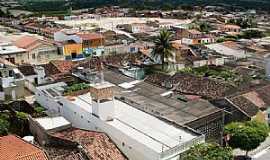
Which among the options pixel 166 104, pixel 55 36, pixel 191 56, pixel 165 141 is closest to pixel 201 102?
pixel 166 104

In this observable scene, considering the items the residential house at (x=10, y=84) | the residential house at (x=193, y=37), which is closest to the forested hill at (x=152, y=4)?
the residential house at (x=193, y=37)

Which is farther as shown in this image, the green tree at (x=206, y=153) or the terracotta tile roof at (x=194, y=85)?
the terracotta tile roof at (x=194, y=85)

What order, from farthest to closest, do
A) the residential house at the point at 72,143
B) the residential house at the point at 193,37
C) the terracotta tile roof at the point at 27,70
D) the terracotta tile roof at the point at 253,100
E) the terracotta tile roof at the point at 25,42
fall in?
the residential house at the point at 193,37 < the terracotta tile roof at the point at 25,42 < the terracotta tile roof at the point at 27,70 < the terracotta tile roof at the point at 253,100 < the residential house at the point at 72,143

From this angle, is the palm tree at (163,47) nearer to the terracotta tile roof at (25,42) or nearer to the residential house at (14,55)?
the residential house at (14,55)

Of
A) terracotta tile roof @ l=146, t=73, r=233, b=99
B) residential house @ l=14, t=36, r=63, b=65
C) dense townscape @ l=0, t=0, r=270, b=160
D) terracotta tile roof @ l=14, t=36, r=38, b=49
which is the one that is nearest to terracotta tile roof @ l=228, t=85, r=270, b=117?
dense townscape @ l=0, t=0, r=270, b=160

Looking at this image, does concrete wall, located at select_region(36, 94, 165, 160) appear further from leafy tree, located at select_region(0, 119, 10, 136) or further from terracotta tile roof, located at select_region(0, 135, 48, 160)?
terracotta tile roof, located at select_region(0, 135, 48, 160)

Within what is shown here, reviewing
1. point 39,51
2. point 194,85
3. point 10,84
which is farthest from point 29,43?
point 194,85

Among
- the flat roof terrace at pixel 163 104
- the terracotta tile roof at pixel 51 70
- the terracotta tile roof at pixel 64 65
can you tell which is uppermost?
the flat roof terrace at pixel 163 104
